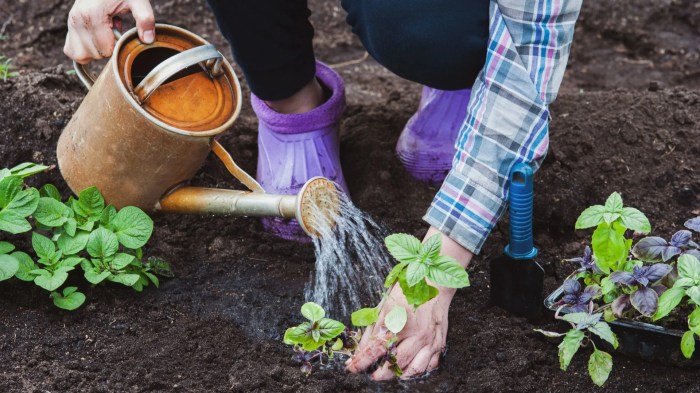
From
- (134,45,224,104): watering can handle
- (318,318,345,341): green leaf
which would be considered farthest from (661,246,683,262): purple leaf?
(134,45,224,104): watering can handle

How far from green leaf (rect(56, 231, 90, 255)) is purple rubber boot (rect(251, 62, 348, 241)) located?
19.5 inches

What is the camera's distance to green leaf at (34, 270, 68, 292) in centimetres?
182

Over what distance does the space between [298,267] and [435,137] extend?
1.76ft

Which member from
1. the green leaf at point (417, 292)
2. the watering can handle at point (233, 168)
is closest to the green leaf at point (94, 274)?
the watering can handle at point (233, 168)

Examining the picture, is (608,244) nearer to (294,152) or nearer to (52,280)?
(294,152)

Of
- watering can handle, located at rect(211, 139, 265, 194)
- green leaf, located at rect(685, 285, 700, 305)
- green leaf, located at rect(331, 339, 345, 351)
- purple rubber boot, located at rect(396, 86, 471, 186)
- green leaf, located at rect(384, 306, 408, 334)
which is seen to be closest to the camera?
green leaf, located at rect(685, 285, 700, 305)

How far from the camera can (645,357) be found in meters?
1.74

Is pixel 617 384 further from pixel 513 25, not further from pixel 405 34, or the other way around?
pixel 405 34

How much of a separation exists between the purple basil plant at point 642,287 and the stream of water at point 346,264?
0.57 metres

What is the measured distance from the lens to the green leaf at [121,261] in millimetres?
1902

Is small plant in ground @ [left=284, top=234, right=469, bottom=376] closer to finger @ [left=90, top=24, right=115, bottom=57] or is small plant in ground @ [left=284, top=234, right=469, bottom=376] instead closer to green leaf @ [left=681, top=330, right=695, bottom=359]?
green leaf @ [left=681, top=330, right=695, bottom=359]

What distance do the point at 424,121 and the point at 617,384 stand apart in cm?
94

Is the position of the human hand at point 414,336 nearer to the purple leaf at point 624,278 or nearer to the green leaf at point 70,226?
the purple leaf at point 624,278

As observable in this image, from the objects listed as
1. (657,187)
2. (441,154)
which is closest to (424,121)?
(441,154)
